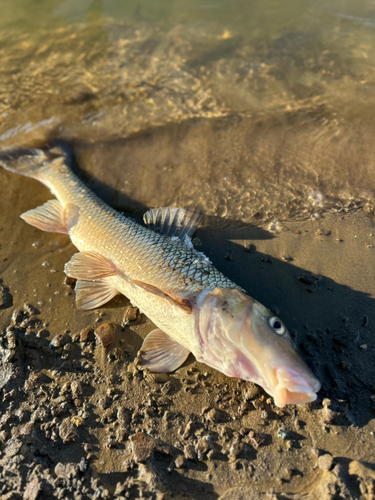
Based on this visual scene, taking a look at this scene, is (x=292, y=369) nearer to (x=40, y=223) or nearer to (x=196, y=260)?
(x=196, y=260)

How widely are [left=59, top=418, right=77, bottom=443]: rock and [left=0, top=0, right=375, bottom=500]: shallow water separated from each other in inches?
2.3

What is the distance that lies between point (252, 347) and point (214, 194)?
120 inches

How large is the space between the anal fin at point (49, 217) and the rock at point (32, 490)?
321 cm

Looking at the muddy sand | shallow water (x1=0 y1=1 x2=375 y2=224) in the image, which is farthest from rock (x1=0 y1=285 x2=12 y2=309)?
shallow water (x1=0 y1=1 x2=375 y2=224)

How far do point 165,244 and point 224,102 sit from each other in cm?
441

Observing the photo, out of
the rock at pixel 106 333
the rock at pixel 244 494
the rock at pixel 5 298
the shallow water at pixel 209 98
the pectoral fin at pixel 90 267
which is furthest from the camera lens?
the shallow water at pixel 209 98

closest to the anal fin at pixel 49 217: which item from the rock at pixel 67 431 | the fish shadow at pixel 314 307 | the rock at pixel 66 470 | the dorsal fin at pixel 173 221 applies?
the dorsal fin at pixel 173 221

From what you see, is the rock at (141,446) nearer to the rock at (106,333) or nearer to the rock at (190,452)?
the rock at (190,452)

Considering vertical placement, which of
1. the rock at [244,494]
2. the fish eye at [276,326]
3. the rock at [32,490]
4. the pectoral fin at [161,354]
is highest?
the fish eye at [276,326]

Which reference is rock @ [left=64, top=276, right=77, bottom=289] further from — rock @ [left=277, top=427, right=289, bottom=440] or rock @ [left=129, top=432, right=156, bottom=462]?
rock @ [left=277, top=427, right=289, bottom=440]

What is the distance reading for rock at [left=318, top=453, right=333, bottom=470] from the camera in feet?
9.63

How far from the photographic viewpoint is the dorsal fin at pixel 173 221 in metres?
4.79

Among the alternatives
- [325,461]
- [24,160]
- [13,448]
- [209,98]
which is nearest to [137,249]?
[13,448]

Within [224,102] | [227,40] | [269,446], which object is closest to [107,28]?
[227,40]
